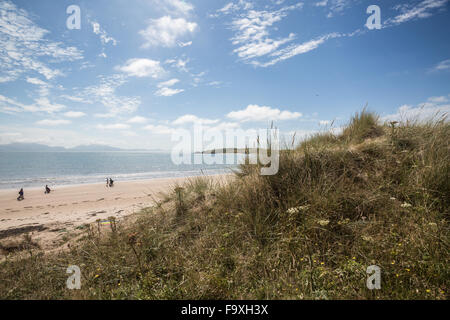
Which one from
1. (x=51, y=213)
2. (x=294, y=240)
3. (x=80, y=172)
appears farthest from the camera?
(x=80, y=172)

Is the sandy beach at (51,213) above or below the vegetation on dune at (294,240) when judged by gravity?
below

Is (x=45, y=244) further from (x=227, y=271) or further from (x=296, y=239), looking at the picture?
(x=296, y=239)

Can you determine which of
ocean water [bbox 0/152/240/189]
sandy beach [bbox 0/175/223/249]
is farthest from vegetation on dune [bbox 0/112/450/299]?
ocean water [bbox 0/152/240/189]

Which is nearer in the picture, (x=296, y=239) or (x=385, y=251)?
(x=385, y=251)

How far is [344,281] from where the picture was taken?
2602mm

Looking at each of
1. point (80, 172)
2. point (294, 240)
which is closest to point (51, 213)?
point (294, 240)

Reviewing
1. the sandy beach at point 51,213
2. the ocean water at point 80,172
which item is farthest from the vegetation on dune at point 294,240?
the ocean water at point 80,172

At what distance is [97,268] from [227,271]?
2.41 meters

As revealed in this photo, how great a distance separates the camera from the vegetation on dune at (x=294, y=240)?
2.61 meters

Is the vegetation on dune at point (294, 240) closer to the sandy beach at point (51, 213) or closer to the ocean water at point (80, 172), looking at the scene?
the sandy beach at point (51, 213)

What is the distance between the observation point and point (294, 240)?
3326 millimetres

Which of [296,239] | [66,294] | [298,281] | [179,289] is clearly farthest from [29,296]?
[296,239]

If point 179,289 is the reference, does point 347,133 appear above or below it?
above

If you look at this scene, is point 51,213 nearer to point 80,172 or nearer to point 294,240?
point 294,240
